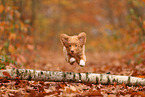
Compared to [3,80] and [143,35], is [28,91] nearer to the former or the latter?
[3,80]

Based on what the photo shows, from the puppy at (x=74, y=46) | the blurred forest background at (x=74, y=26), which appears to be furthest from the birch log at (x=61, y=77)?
the blurred forest background at (x=74, y=26)

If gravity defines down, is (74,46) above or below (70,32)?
below

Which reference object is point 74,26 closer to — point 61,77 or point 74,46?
point 74,46

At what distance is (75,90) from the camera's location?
3.72 metres

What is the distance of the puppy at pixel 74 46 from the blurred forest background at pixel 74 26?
5.92ft

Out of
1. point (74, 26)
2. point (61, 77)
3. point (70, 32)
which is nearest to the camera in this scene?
point (61, 77)

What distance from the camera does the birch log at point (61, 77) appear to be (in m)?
3.90

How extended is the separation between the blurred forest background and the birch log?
1.27 meters

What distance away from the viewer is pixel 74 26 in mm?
26953

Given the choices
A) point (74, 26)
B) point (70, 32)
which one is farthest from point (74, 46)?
point (74, 26)

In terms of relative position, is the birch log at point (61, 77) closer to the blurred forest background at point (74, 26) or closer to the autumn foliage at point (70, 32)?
the autumn foliage at point (70, 32)

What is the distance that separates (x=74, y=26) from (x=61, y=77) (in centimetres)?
2329

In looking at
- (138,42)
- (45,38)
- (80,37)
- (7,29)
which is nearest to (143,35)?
(138,42)

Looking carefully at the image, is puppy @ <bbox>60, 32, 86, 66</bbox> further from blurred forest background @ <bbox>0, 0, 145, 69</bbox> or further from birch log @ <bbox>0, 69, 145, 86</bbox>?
blurred forest background @ <bbox>0, 0, 145, 69</bbox>
